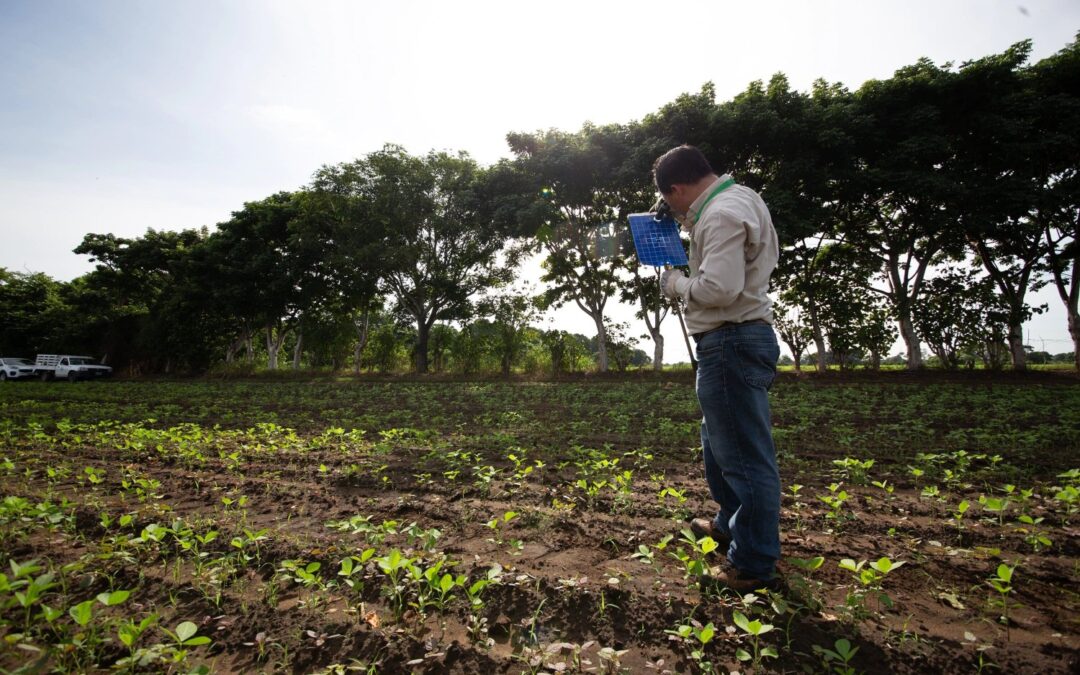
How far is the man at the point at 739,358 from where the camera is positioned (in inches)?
75.5

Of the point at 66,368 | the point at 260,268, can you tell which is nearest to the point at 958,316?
the point at 260,268

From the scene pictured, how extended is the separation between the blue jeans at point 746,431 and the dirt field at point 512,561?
0.65 ft

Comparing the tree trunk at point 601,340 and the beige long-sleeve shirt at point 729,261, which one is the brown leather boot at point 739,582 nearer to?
the beige long-sleeve shirt at point 729,261

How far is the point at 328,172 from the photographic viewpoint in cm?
2044

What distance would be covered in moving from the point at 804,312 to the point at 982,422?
1069cm

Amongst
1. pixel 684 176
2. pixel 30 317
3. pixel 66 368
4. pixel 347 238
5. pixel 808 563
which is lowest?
pixel 808 563

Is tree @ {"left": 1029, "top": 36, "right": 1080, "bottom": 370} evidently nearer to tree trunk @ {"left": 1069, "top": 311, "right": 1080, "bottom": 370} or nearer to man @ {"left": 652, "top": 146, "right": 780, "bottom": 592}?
tree trunk @ {"left": 1069, "top": 311, "right": 1080, "bottom": 370}

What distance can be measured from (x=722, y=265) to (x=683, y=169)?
597 mm

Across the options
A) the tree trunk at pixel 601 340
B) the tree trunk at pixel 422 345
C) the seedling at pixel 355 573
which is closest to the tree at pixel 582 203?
the tree trunk at pixel 601 340

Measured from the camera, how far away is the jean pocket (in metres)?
1.97

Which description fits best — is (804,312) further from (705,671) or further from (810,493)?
(705,671)

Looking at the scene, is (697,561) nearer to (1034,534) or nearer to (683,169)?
(683,169)

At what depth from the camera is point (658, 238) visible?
266 centimetres

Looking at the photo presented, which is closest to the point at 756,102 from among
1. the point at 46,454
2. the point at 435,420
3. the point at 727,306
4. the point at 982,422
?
the point at 982,422
